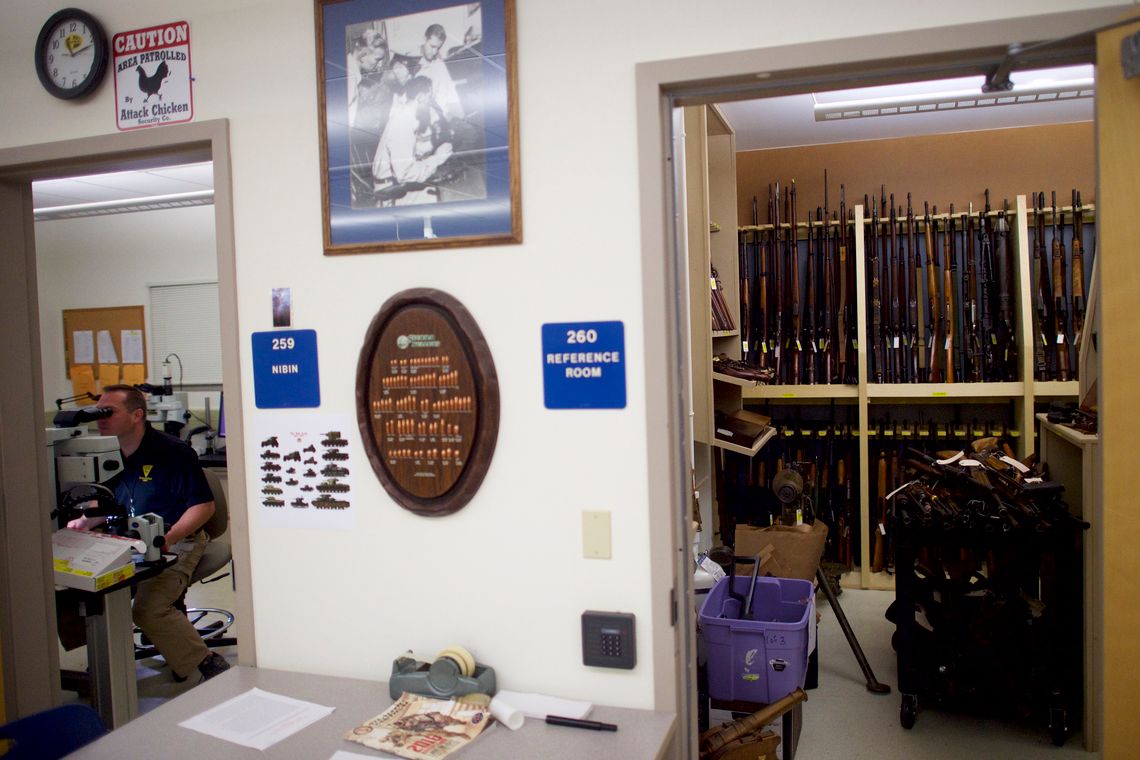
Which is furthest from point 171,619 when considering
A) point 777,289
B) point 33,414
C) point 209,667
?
point 777,289

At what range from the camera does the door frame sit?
1669 millimetres

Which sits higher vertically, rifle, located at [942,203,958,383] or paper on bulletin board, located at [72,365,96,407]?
rifle, located at [942,203,958,383]

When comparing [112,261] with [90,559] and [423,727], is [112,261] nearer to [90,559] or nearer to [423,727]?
[90,559]

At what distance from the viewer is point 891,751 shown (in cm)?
321

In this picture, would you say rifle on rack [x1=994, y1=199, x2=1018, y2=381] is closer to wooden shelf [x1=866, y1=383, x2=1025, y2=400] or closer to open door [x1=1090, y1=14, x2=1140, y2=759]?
wooden shelf [x1=866, y1=383, x2=1025, y2=400]

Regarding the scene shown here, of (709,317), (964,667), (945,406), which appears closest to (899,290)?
(945,406)

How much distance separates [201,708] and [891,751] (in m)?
2.52

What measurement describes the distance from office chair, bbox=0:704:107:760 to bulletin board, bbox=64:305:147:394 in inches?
245

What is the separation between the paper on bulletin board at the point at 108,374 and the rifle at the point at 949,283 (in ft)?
22.7

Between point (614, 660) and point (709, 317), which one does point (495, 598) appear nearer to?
point (614, 660)

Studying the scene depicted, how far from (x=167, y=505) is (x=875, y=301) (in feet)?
14.0

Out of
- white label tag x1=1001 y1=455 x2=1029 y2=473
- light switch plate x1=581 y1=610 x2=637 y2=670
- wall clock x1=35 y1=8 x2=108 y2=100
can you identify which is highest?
wall clock x1=35 y1=8 x2=108 y2=100

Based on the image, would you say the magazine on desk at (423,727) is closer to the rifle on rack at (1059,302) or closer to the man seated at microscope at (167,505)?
the man seated at microscope at (167,505)

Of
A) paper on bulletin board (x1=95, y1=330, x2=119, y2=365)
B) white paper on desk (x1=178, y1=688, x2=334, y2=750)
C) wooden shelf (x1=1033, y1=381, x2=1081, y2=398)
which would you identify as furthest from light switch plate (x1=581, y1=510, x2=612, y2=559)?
paper on bulletin board (x1=95, y1=330, x2=119, y2=365)
